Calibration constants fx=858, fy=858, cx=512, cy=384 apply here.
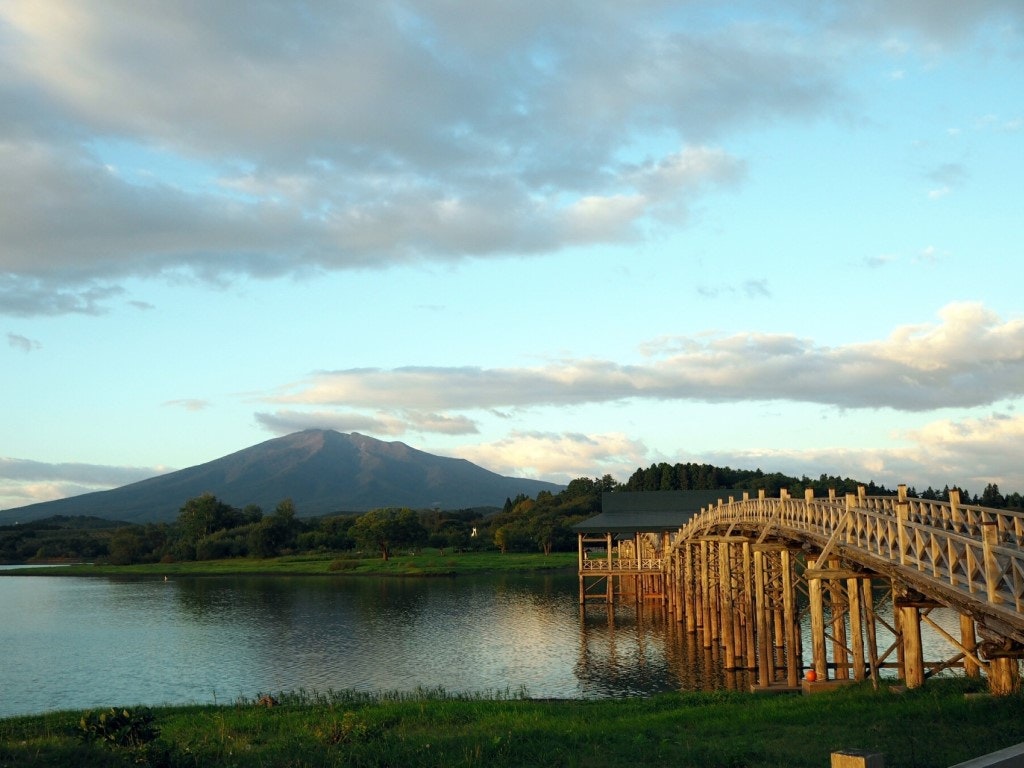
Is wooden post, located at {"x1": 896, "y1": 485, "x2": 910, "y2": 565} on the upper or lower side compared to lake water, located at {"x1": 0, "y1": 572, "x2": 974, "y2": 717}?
upper

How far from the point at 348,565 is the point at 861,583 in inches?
3245

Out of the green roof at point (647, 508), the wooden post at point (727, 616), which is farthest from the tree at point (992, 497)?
the wooden post at point (727, 616)

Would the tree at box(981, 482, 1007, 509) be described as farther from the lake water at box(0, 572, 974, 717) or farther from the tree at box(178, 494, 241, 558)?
the tree at box(178, 494, 241, 558)

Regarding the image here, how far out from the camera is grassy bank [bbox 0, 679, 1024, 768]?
13.9 meters

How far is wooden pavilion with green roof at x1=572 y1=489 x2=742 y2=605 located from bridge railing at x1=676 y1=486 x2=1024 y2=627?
2470 cm

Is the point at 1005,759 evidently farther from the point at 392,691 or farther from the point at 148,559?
the point at 148,559

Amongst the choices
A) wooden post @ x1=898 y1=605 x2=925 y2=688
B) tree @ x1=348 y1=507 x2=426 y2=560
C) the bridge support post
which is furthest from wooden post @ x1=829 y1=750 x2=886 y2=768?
tree @ x1=348 y1=507 x2=426 y2=560

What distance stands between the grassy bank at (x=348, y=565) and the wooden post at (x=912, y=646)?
72739 mm

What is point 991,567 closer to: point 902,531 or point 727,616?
point 902,531

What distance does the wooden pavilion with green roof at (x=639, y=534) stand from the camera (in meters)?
59.6

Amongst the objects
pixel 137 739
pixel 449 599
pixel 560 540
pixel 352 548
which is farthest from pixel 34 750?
pixel 352 548

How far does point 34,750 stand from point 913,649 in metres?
18.1

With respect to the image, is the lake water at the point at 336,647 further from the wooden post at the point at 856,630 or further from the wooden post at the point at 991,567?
the wooden post at the point at 991,567

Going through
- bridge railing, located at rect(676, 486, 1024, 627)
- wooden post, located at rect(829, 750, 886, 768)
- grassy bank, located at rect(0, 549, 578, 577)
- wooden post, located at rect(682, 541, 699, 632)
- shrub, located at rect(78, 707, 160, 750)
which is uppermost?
bridge railing, located at rect(676, 486, 1024, 627)
